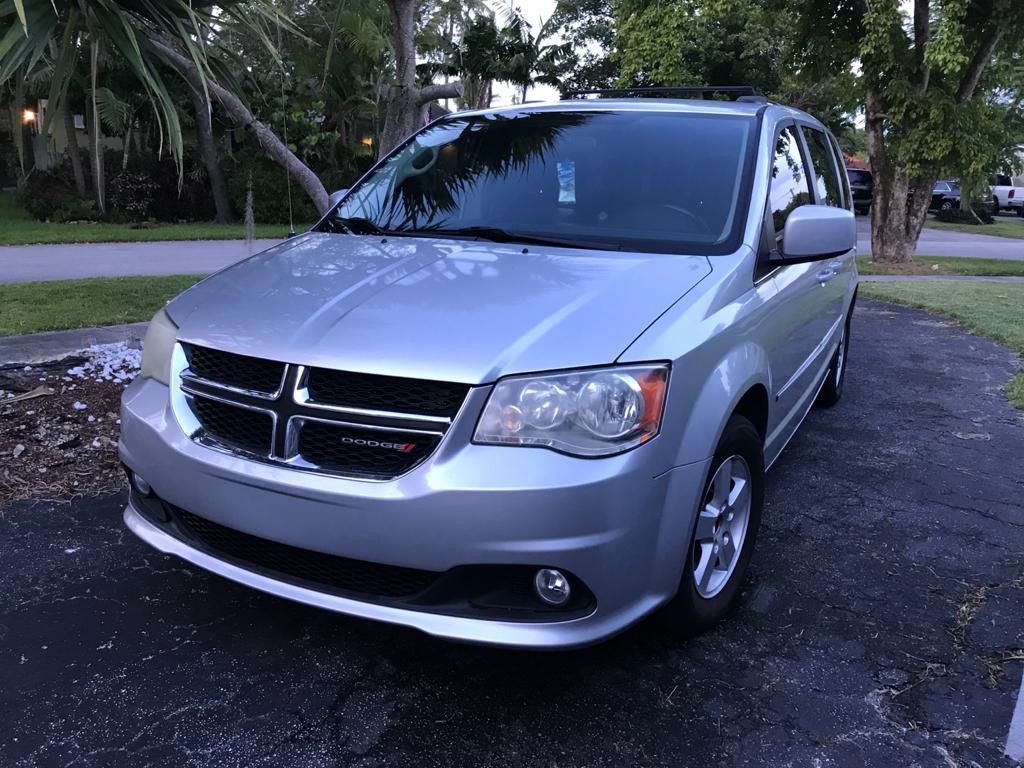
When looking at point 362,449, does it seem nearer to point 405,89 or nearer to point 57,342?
point 405,89

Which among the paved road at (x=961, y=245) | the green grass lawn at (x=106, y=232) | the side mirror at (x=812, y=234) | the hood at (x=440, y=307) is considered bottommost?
the green grass lawn at (x=106, y=232)

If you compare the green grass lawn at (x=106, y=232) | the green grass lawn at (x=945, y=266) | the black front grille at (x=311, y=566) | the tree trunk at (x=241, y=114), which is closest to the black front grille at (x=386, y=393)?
the black front grille at (x=311, y=566)

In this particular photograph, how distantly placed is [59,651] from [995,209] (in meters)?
40.6

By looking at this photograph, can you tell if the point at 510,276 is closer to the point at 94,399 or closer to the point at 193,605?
the point at 193,605

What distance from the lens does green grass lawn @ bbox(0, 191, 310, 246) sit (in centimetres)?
1554

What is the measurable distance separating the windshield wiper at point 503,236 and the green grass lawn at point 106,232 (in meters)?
14.0

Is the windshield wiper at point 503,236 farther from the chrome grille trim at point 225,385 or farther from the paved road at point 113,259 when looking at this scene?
the paved road at point 113,259

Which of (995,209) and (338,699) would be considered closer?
(338,699)

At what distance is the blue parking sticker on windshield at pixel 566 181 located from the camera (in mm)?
3350

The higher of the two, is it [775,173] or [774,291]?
[775,173]

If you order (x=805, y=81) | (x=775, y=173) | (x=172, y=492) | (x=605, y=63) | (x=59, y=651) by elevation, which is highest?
(x=605, y=63)

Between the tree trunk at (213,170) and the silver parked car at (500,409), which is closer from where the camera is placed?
the silver parked car at (500,409)

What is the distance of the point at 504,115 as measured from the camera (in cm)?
395

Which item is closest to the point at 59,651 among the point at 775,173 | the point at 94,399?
the point at 94,399
